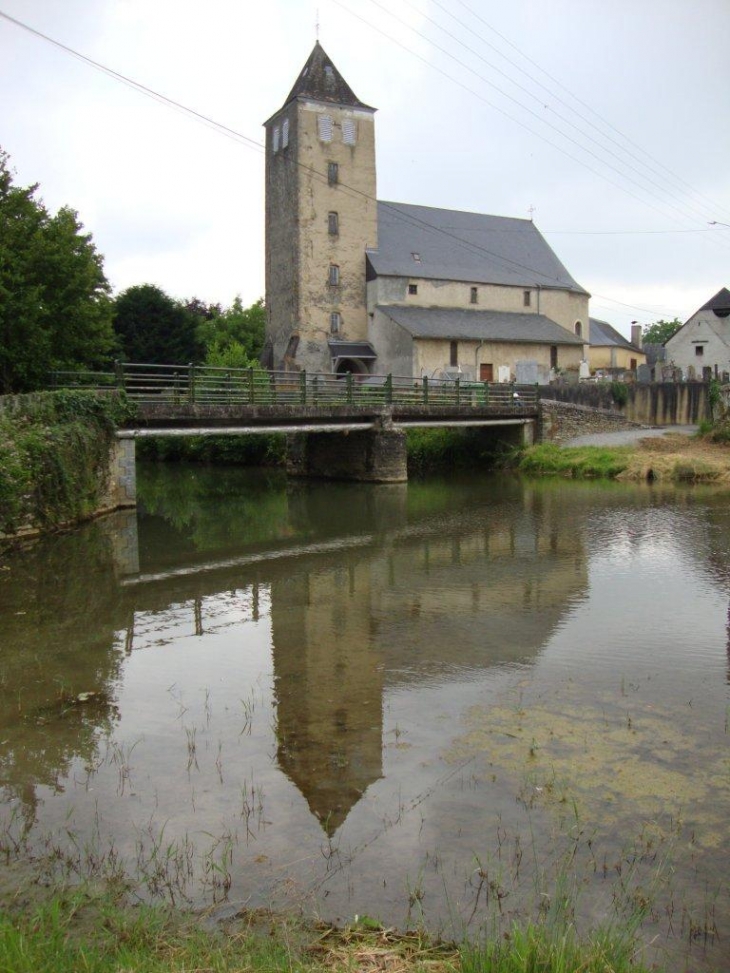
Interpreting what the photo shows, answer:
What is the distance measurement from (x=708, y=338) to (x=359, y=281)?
2400 cm

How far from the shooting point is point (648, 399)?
37.2 metres

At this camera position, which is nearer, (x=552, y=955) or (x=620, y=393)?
(x=552, y=955)

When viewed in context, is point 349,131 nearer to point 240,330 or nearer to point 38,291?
point 240,330

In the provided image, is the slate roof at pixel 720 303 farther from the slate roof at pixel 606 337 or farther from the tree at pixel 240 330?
the tree at pixel 240 330

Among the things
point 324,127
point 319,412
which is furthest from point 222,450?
point 324,127

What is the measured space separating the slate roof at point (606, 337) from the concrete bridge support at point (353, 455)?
34.9 metres

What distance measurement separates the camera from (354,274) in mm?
43500

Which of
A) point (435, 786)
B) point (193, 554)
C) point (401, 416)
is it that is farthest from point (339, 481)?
point (435, 786)

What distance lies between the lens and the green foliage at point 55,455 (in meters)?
14.8

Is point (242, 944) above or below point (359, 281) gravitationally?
below

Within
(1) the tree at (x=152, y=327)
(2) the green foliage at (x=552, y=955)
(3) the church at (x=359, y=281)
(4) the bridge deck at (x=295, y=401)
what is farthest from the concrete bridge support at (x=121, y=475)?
(1) the tree at (x=152, y=327)

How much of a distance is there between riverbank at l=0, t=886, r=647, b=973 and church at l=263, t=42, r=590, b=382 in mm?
37041

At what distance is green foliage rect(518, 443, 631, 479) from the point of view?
27.8 meters

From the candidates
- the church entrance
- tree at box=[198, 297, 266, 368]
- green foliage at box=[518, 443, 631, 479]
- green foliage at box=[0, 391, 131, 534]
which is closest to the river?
green foliage at box=[0, 391, 131, 534]
